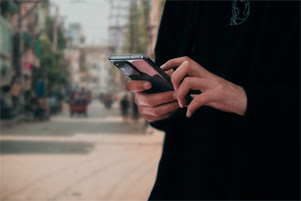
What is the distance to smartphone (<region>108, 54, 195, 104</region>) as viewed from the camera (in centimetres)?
102

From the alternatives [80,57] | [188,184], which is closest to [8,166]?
[188,184]

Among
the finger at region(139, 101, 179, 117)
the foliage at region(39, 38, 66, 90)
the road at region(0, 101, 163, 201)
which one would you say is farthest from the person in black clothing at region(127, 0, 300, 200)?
the foliage at region(39, 38, 66, 90)

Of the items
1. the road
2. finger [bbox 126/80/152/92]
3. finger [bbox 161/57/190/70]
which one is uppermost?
finger [bbox 161/57/190/70]

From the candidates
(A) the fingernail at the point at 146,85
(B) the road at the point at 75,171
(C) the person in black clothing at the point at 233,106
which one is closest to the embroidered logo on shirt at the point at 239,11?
(C) the person in black clothing at the point at 233,106

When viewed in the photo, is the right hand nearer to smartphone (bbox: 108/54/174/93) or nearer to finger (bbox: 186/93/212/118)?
smartphone (bbox: 108/54/174/93)

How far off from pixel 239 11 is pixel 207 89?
246mm

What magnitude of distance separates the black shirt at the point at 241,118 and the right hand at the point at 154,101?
0.20ft

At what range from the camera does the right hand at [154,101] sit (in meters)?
1.21

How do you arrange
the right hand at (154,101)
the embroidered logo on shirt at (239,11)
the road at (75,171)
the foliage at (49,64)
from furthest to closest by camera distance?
the foliage at (49,64)
the road at (75,171)
the right hand at (154,101)
the embroidered logo on shirt at (239,11)

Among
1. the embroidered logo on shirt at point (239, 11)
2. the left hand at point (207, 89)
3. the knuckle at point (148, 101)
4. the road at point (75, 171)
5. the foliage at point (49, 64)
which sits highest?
the embroidered logo on shirt at point (239, 11)

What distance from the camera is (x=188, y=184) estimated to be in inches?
47.8

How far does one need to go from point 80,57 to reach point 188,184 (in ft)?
341

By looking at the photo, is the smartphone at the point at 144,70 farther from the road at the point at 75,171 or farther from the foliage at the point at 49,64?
the foliage at the point at 49,64

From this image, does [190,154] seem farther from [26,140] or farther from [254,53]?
[26,140]
